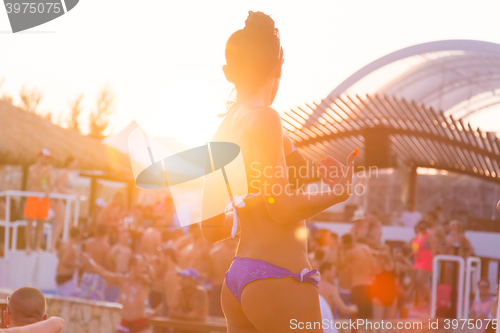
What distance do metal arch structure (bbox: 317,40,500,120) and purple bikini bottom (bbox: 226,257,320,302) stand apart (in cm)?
1463

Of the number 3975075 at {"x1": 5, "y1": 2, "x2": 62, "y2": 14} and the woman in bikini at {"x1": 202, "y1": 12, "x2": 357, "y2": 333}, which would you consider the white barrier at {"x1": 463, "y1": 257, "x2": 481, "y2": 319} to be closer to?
the number 3975075 at {"x1": 5, "y1": 2, "x2": 62, "y2": 14}

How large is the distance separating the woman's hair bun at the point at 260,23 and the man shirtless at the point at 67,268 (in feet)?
25.0

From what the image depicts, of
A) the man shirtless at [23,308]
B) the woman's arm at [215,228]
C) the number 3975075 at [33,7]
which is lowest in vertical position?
the man shirtless at [23,308]

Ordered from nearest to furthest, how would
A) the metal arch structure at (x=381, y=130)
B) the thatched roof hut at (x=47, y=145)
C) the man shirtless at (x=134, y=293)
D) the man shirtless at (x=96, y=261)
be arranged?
the man shirtless at (x=134, y=293), the man shirtless at (x=96, y=261), the metal arch structure at (x=381, y=130), the thatched roof hut at (x=47, y=145)

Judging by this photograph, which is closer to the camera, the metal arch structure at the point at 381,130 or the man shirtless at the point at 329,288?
the man shirtless at the point at 329,288

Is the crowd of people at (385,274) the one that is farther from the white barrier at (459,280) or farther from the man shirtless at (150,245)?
the man shirtless at (150,245)

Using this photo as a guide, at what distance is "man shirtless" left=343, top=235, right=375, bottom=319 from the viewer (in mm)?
7824

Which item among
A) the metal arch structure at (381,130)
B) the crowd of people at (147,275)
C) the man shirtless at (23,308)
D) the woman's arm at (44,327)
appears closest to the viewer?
the woman's arm at (44,327)

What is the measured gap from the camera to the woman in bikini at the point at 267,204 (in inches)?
59.3

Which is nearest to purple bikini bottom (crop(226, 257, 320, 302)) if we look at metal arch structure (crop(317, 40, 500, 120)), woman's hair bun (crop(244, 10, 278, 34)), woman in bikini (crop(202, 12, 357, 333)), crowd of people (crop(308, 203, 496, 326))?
woman in bikini (crop(202, 12, 357, 333))

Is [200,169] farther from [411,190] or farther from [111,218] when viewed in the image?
[411,190]

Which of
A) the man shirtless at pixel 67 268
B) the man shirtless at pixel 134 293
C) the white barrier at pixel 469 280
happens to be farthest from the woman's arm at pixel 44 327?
the white barrier at pixel 469 280

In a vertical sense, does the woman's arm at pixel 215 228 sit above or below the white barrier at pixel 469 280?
above

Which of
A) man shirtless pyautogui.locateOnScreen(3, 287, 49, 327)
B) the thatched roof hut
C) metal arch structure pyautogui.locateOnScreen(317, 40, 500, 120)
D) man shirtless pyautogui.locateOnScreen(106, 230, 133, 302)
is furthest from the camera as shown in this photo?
metal arch structure pyautogui.locateOnScreen(317, 40, 500, 120)
